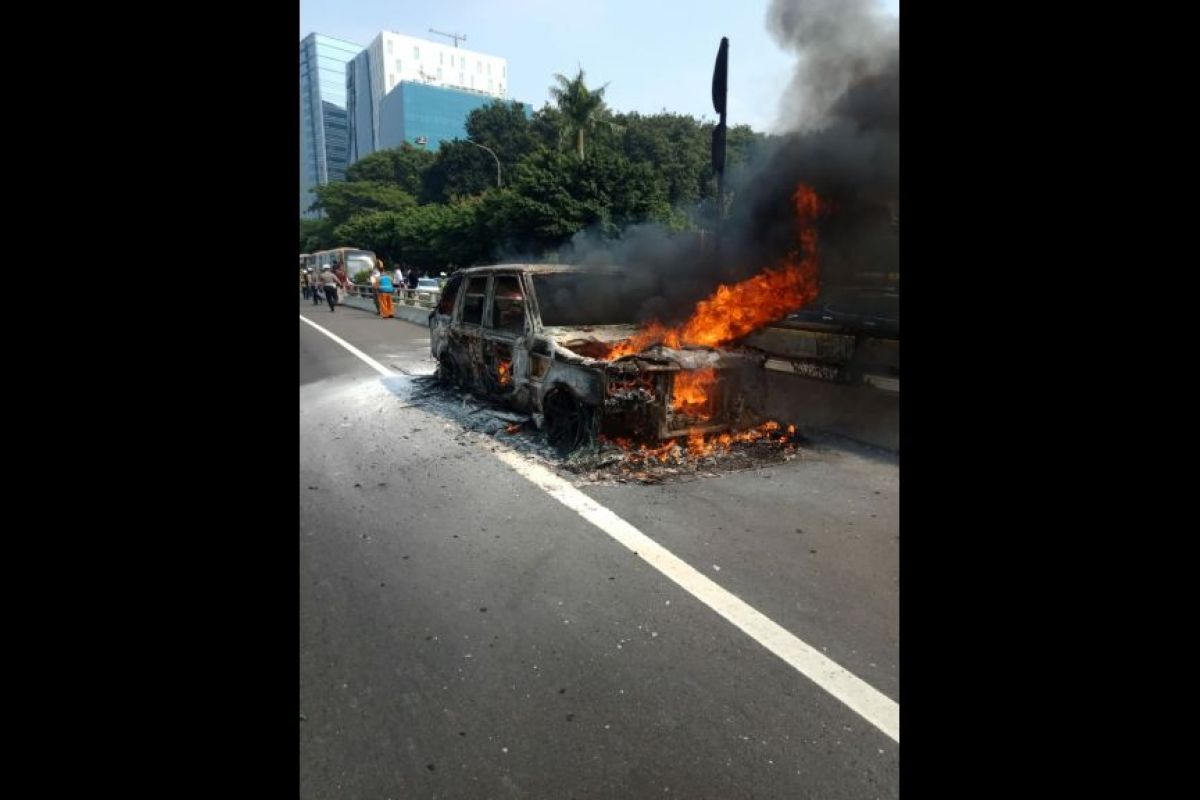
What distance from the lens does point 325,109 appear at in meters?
141

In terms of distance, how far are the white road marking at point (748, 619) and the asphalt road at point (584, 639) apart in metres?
0.04

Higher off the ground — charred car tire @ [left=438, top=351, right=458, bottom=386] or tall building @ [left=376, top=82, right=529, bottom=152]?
tall building @ [left=376, top=82, right=529, bottom=152]

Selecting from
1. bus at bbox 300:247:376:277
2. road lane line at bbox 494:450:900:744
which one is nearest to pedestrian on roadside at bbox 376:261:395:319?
bus at bbox 300:247:376:277

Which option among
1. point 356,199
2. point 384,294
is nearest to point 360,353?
point 384,294

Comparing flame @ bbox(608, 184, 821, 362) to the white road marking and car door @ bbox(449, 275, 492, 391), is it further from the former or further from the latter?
car door @ bbox(449, 275, 492, 391)

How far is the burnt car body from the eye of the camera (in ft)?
19.5

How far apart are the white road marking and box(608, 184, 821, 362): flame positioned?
1834mm

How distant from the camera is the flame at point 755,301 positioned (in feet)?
22.6

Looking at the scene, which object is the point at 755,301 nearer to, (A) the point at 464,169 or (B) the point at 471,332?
(B) the point at 471,332

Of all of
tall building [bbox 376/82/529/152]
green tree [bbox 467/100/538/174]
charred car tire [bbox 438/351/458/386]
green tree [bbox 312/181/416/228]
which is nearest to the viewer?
charred car tire [bbox 438/351/458/386]

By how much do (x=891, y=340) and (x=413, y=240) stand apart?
117ft
